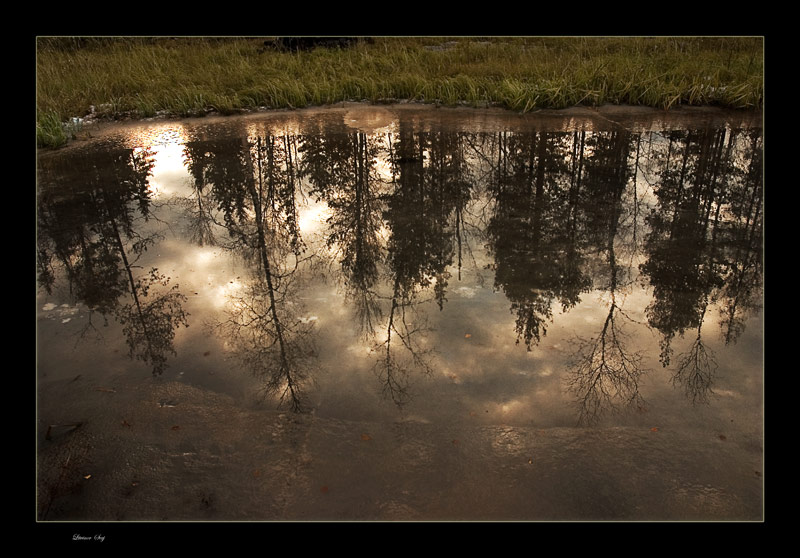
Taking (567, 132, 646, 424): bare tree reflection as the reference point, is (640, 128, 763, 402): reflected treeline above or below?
above

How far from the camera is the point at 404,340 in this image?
443cm

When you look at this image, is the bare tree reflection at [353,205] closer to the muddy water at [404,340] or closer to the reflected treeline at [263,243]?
the muddy water at [404,340]

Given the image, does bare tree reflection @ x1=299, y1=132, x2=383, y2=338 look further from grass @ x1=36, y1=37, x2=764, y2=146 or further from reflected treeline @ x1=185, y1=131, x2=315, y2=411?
grass @ x1=36, y1=37, x2=764, y2=146

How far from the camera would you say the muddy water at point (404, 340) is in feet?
10.5

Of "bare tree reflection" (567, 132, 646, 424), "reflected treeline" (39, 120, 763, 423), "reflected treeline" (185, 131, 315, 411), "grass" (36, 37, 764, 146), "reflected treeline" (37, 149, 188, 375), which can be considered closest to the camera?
"bare tree reflection" (567, 132, 646, 424)

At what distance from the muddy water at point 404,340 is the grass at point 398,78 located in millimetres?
2984

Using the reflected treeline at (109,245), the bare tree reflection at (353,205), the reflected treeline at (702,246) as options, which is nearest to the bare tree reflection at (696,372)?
the reflected treeline at (702,246)

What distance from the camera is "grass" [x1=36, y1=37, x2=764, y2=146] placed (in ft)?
35.2

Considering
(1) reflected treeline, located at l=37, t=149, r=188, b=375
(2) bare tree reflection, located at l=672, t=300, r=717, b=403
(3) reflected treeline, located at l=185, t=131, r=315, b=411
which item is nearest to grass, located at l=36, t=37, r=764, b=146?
(1) reflected treeline, located at l=37, t=149, r=188, b=375

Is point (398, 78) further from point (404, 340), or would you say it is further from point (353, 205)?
point (404, 340)

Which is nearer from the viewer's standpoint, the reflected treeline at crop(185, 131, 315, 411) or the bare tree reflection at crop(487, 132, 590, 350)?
the reflected treeline at crop(185, 131, 315, 411)

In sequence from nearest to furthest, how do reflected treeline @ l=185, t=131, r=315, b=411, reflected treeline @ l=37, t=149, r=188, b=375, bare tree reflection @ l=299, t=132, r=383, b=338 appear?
reflected treeline @ l=185, t=131, r=315, b=411 < reflected treeline @ l=37, t=149, r=188, b=375 < bare tree reflection @ l=299, t=132, r=383, b=338

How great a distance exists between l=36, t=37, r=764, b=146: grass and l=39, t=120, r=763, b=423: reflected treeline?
1795 mm

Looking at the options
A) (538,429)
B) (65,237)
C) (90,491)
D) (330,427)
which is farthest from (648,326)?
(65,237)
